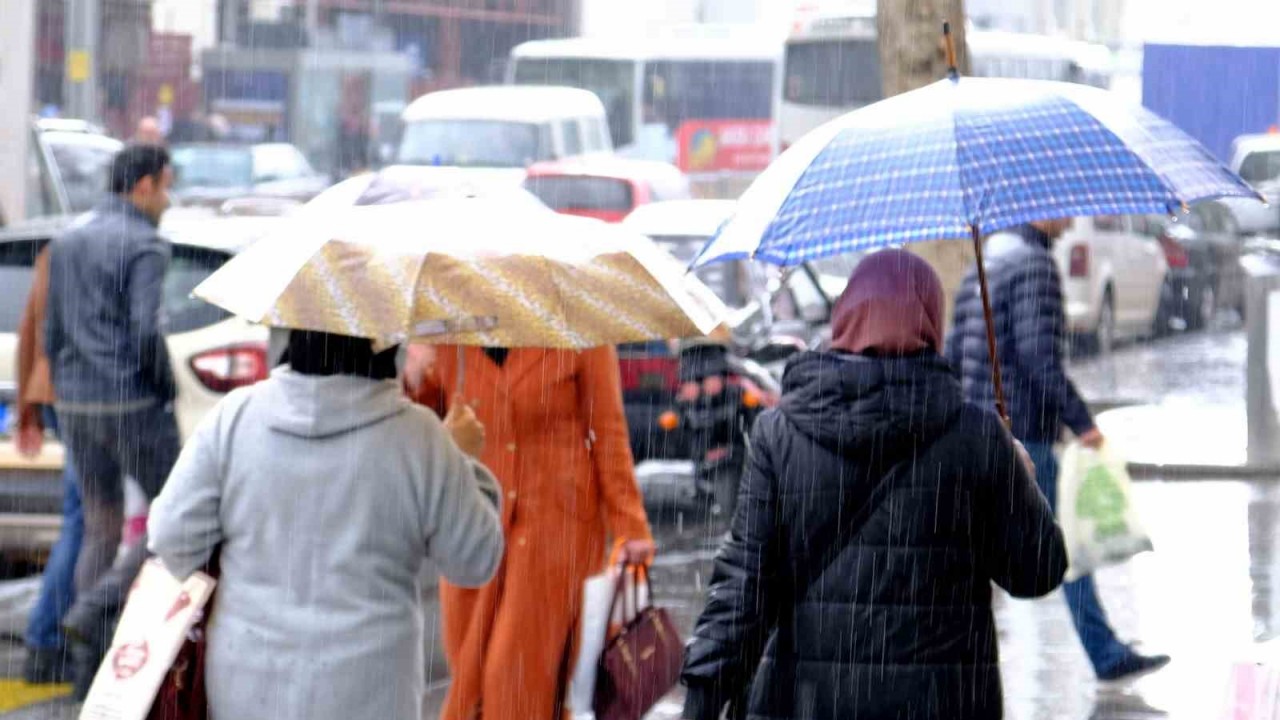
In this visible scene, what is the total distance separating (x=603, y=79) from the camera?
1203 inches

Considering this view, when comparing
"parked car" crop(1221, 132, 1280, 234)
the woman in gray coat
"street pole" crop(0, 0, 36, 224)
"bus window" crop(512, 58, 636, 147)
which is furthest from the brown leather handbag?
"bus window" crop(512, 58, 636, 147)

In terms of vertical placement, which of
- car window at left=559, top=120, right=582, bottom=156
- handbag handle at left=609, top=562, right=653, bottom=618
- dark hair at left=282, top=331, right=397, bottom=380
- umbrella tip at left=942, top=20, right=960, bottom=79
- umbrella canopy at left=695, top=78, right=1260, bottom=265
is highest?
umbrella tip at left=942, top=20, right=960, bottom=79

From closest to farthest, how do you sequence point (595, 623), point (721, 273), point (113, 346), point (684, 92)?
point (595, 623) < point (113, 346) < point (721, 273) < point (684, 92)

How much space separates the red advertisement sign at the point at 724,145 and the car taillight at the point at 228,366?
2250 cm

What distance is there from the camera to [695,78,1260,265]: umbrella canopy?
3986 millimetres

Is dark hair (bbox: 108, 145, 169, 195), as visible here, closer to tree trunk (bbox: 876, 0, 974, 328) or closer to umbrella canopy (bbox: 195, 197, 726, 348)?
tree trunk (bbox: 876, 0, 974, 328)

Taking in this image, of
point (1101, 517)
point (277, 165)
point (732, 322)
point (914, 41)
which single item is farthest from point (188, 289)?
point (277, 165)

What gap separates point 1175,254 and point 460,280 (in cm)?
1990

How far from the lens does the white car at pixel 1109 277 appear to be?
19391mm

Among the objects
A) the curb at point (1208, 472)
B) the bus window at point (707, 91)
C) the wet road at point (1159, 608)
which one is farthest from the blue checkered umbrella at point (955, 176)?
the bus window at point (707, 91)

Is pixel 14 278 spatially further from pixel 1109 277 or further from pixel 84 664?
pixel 1109 277

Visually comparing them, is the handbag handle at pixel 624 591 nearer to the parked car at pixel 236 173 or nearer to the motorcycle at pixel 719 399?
the motorcycle at pixel 719 399

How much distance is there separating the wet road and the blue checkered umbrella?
106 centimetres

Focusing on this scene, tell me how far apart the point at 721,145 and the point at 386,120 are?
10159 mm
